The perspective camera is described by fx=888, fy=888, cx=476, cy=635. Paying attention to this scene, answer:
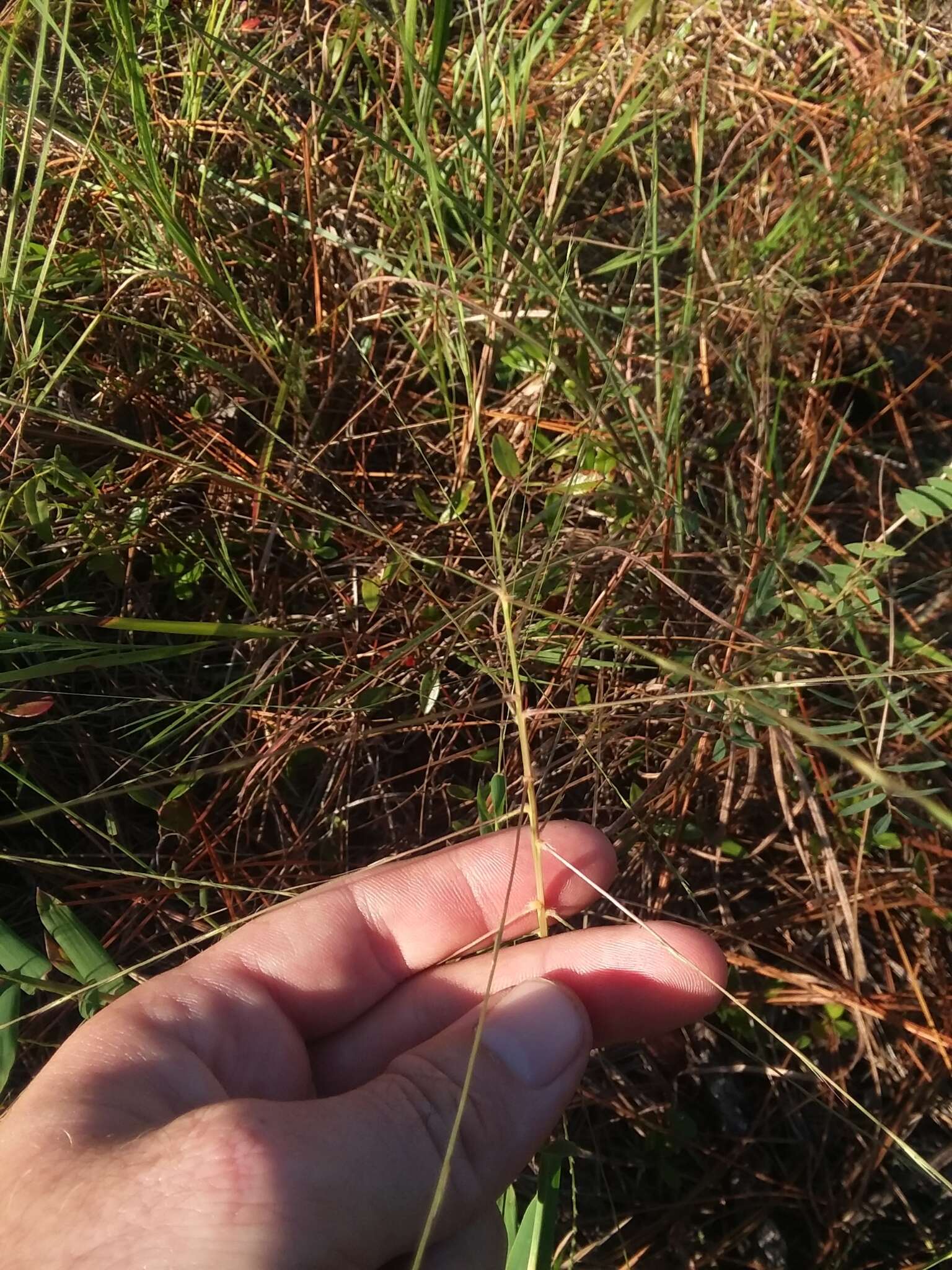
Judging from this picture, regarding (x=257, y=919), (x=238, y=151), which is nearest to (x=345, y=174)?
(x=238, y=151)

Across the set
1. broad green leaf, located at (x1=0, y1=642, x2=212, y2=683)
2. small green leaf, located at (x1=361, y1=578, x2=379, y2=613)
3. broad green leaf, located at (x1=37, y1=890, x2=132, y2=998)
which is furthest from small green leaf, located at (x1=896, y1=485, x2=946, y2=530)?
broad green leaf, located at (x1=37, y1=890, x2=132, y2=998)

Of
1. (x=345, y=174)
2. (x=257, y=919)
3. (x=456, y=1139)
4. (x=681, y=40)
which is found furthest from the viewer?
(x=681, y=40)

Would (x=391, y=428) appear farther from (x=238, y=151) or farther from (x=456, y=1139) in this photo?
(x=456, y=1139)

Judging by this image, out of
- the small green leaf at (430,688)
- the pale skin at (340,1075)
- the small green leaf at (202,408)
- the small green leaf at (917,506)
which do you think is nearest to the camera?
the pale skin at (340,1075)

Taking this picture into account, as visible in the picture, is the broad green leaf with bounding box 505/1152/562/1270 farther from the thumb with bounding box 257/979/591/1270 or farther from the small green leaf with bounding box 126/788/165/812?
the small green leaf with bounding box 126/788/165/812

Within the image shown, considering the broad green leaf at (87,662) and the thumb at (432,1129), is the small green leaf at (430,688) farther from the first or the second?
the thumb at (432,1129)

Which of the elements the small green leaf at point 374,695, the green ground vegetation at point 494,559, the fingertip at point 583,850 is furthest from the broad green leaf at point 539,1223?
the small green leaf at point 374,695

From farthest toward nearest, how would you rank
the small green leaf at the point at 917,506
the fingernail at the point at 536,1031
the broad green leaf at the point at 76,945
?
the small green leaf at the point at 917,506, the broad green leaf at the point at 76,945, the fingernail at the point at 536,1031

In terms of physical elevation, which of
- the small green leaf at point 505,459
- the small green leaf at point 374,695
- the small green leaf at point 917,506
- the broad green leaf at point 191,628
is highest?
the small green leaf at point 917,506
